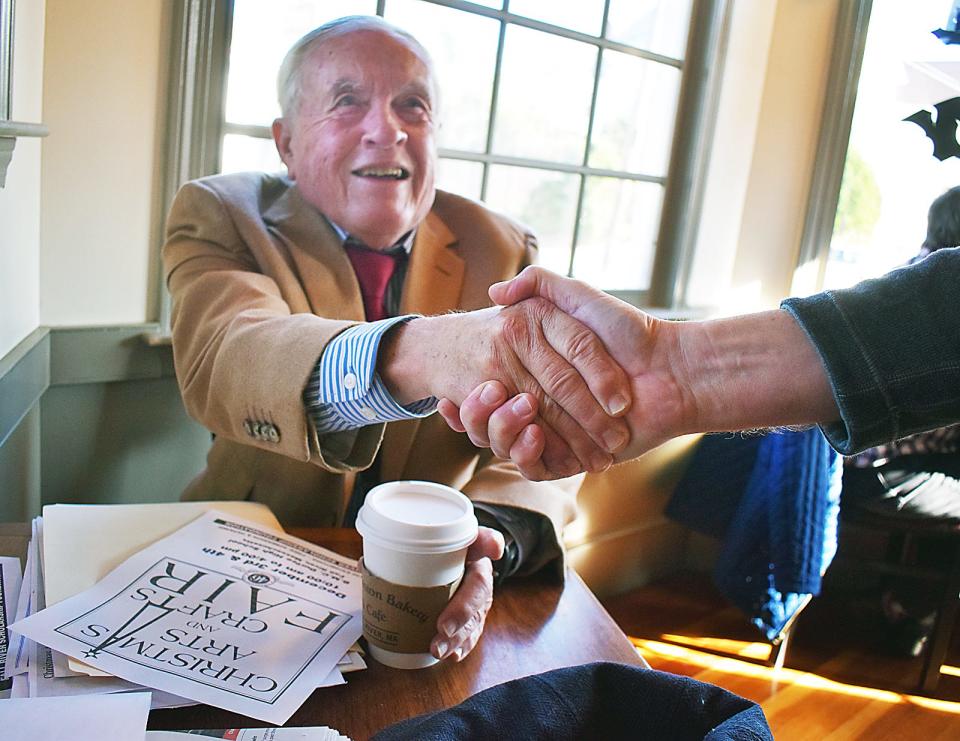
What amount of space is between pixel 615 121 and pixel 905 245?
1.21 meters

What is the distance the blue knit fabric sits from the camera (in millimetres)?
2373

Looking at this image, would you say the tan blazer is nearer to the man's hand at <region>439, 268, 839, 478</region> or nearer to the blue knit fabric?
the man's hand at <region>439, 268, 839, 478</region>

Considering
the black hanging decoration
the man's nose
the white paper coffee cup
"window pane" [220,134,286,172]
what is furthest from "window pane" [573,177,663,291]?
the white paper coffee cup

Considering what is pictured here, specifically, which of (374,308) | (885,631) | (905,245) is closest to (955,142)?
(374,308)

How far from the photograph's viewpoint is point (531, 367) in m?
1.08

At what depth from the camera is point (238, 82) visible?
1.88 m

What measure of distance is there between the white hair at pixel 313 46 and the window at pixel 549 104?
1.13 feet

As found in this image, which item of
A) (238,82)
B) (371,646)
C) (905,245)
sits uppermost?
(238,82)

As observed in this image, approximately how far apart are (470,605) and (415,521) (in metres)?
0.12

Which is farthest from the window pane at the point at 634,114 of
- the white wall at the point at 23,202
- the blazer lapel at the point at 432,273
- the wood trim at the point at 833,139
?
the white wall at the point at 23,202

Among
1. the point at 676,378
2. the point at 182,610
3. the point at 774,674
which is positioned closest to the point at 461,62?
the point at 676,378

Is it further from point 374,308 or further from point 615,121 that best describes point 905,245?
point 374,308

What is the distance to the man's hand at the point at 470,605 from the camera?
0.83 metres

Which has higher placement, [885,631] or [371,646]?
[371,646]
